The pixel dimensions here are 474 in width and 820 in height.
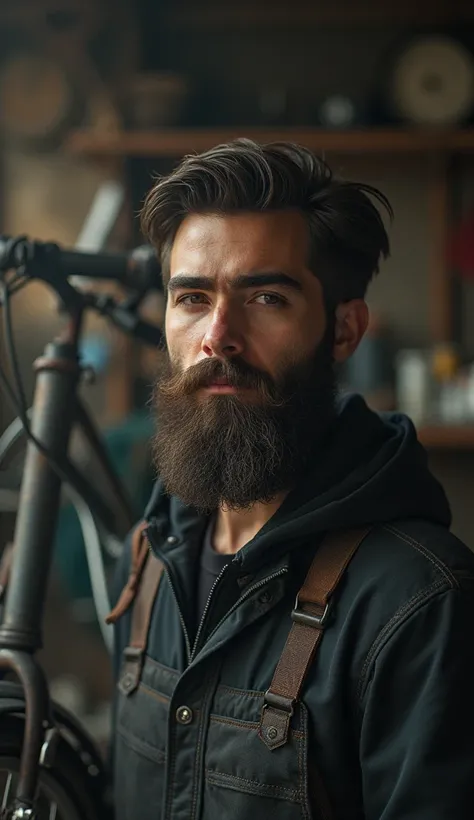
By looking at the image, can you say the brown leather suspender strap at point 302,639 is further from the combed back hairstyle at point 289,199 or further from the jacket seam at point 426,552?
the combed back hairstyle at point 289,199

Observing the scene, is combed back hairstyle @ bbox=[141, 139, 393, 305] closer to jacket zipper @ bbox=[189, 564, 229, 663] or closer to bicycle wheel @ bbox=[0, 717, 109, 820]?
jacket zipper @ bbox=[189, 564, 229, 663]

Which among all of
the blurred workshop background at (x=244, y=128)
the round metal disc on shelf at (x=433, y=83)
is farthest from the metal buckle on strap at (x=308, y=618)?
the round metal disc on shelf at (x=433, y=83)

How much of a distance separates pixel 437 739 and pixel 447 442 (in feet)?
7.00

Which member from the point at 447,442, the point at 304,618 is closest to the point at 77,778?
the point at 304,618

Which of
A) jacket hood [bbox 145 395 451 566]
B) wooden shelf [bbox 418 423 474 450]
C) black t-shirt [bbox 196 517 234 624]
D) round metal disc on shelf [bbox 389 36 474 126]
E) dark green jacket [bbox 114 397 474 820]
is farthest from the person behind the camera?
round metal disc on shelf [bbox 389 36 474 126]

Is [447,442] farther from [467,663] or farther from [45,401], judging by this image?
[467,663]

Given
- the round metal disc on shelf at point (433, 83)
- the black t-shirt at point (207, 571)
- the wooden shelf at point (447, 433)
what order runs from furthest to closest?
1. the round metal disc on shelf at point (433, 83)
2. the wooden shelf at point (447, 433)
3. the black t-shirt at point (207, 571)

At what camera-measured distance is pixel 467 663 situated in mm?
923

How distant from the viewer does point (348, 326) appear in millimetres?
1193

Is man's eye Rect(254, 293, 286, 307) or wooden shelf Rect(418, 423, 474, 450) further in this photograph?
wooden shelf Rect(418, 423, 474, 450)

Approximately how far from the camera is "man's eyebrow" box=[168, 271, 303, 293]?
1.07 metres

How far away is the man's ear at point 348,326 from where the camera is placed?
3.88ft

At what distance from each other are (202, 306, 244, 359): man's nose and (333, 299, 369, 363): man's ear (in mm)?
162

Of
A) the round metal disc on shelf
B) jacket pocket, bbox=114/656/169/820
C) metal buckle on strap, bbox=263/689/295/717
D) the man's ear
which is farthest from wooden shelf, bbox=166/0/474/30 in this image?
metal buckle on strap, bbox=263/689/295/717
